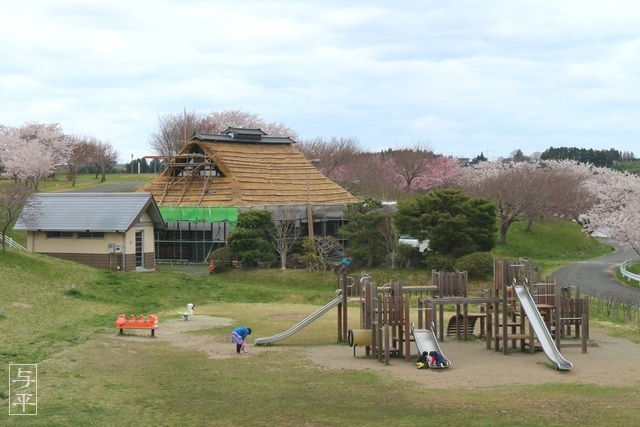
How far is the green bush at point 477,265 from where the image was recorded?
121 ft

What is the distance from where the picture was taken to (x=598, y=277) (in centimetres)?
4212

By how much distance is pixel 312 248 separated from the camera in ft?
131

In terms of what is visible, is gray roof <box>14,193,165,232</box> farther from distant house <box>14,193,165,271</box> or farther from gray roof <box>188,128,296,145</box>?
gray roof <box>188,128,296,145</box>

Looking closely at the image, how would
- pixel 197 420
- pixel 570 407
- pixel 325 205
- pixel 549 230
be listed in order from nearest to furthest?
1. pixel 197 420
2. pixel 570 407
3. pixel 325 205
4. pixel 549 230

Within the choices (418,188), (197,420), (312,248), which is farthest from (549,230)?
(197,420)

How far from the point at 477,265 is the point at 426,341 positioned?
16523 millimetres

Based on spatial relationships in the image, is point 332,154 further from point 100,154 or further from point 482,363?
point 482,363

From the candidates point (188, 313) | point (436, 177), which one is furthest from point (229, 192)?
point (436, 177)

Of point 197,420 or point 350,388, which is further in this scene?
point 350,388

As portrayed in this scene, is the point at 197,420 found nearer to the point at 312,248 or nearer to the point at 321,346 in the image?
the point at 321,346

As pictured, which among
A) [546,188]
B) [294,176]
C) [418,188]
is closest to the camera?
[294,176]

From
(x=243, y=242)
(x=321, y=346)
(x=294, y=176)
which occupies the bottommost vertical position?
(x=321, y=346)

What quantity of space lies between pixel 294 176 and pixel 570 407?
36.3 metres

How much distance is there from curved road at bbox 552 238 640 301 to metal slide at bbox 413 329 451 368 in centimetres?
1135
